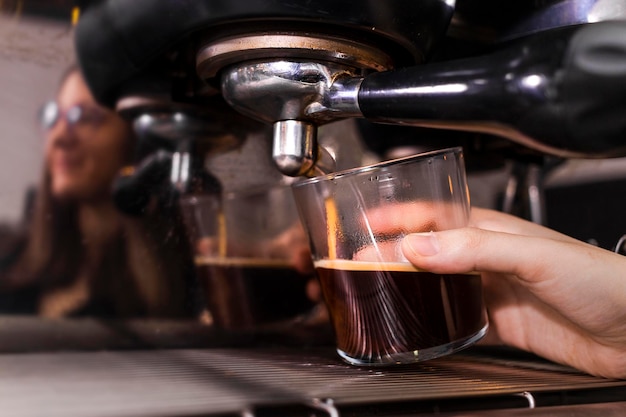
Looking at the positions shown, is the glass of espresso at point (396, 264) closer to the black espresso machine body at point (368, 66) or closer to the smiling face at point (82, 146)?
the black espresso machine body at point (368, 66)

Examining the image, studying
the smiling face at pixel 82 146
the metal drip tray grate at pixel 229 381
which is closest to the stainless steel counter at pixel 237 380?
the metal drip tray grate at pixel 229 381

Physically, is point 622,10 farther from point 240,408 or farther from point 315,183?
point 240,408

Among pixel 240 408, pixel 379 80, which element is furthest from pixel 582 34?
pixel 240 408

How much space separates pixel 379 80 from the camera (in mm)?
373

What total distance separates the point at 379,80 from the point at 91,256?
1.04ft

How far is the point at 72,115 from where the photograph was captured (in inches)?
22.0

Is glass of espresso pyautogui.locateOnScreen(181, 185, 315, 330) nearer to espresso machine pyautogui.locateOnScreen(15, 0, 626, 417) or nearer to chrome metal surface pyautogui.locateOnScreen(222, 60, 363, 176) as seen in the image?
espresso machine pyautogui.locateOnScreen(15, 0, 626, 417)

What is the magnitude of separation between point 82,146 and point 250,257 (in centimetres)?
18

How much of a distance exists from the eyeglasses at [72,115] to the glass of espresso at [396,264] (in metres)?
0.23

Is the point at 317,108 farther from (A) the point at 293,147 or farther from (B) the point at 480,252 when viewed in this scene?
(B) the point at 480,252

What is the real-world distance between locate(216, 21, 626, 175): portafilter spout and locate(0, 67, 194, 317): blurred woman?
26cm

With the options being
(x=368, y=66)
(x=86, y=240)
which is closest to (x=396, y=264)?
(x=368, y=66)

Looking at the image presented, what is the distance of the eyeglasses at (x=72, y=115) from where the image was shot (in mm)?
547

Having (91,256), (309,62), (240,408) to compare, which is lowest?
(240,408)
